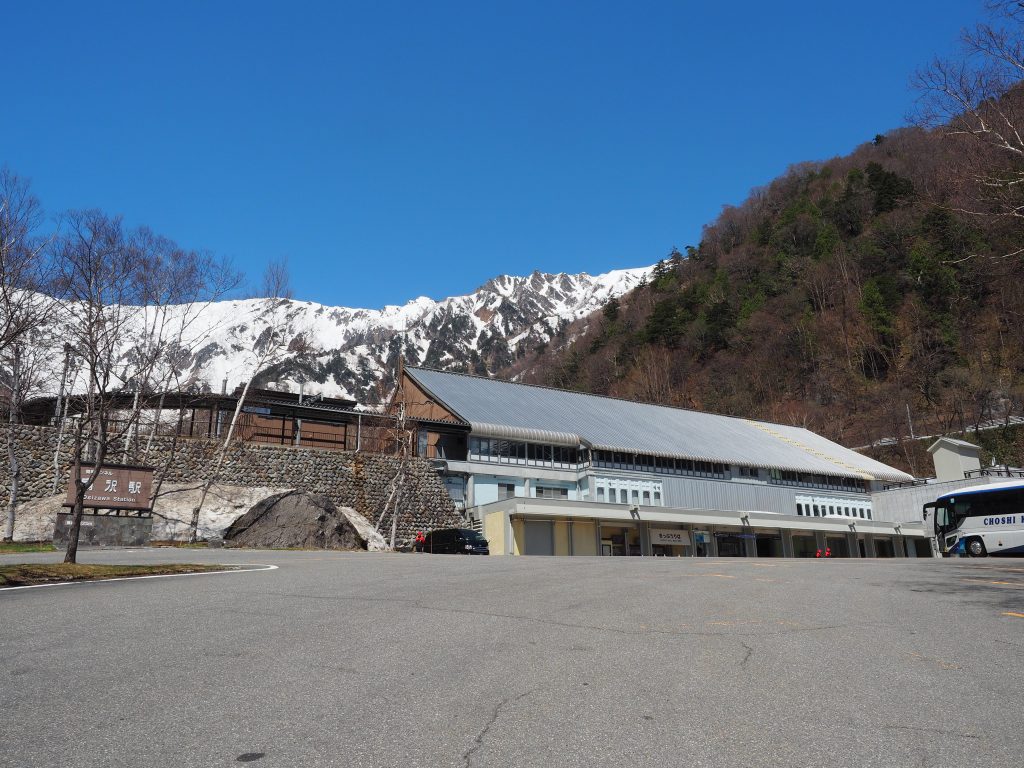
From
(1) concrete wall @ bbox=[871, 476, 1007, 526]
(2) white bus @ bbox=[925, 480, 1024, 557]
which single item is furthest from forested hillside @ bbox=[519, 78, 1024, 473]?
(2) white bus @ bbox=[925, 480, 1024, 557]

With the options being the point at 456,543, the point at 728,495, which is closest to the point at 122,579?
the point at 456,543

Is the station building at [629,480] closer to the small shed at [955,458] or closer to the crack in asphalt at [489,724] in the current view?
the small shed at [955,458]

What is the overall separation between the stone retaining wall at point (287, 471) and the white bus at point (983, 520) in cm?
2451

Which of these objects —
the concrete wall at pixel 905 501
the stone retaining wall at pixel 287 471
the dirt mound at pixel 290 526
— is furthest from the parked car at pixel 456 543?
the concrete wall at pixel 905 501

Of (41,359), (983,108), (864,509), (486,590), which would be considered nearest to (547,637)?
(486,590)

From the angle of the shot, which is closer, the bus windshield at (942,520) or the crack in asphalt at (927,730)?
the crack in asphalt at (927,730)

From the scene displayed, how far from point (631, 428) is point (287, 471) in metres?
25.2

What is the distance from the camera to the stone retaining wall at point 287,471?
32.1m

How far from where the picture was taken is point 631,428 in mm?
52969

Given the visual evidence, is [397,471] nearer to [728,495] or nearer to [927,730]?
[728,495]

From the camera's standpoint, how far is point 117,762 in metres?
4.47

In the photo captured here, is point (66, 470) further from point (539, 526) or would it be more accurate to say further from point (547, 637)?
point (547, 637)

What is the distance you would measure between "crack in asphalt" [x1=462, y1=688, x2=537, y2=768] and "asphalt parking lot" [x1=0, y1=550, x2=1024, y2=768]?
23 mm

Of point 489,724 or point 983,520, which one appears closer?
point 489,724
